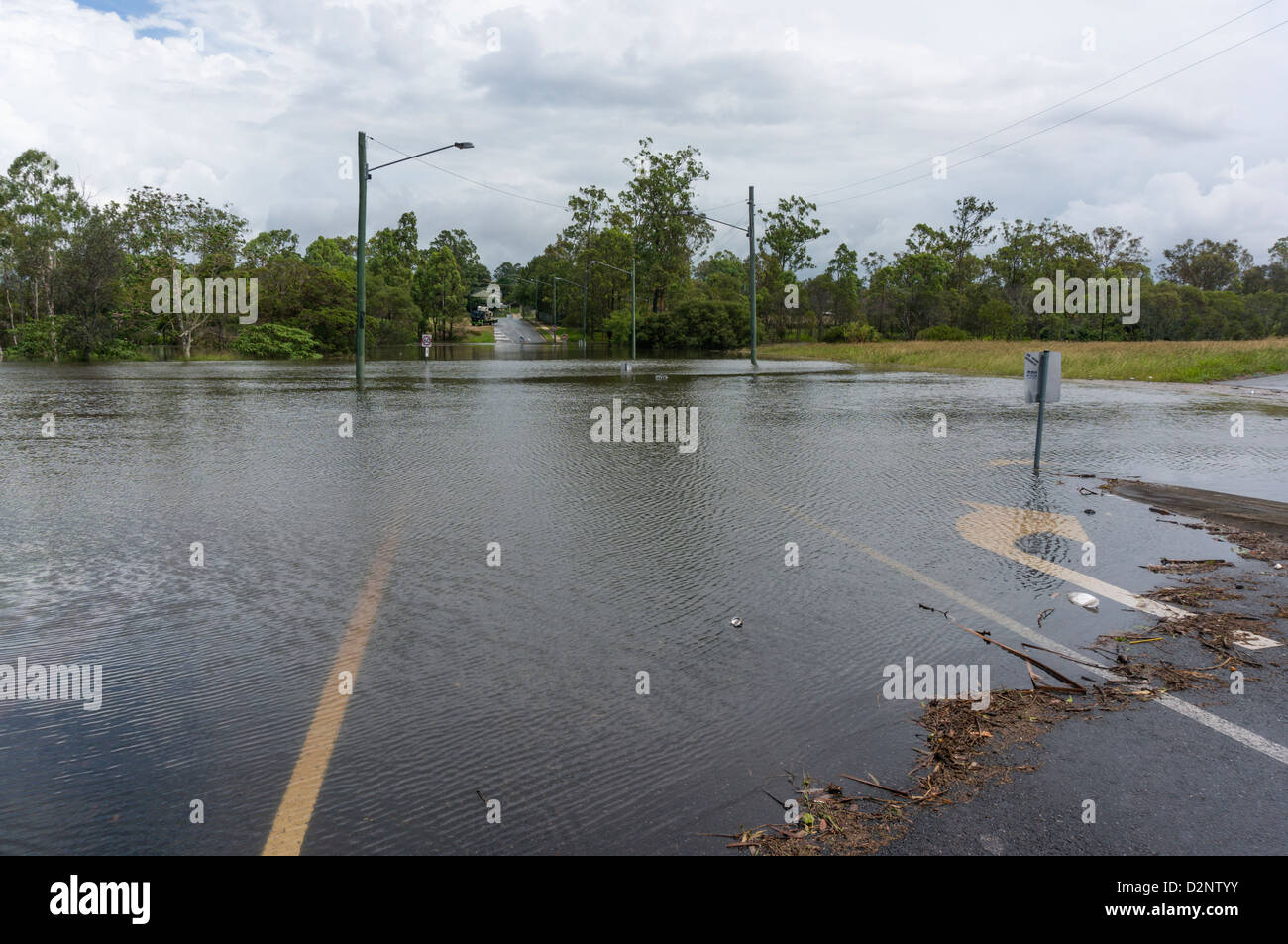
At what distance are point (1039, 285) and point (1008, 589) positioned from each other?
8661 centimetres

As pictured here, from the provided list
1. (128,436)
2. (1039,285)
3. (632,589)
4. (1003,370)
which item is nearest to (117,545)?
(632,589)

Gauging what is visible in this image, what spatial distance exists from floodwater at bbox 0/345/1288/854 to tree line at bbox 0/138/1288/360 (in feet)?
120

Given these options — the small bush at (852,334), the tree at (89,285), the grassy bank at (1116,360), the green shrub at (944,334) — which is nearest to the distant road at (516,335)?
the small bush at (852,334)

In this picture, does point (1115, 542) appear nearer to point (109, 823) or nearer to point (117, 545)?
point (109, 823)

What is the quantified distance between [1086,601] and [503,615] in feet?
12.7

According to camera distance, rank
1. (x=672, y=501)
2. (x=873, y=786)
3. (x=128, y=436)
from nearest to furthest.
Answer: (x=873, y=786) → (x=672, y=501) → (x=128, y=436)

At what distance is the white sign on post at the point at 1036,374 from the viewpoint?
1088cm

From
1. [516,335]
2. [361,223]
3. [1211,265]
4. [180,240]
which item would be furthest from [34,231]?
[1211,265]

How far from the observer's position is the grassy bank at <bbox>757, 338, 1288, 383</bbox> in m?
33.8

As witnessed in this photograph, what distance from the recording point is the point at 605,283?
107 metres

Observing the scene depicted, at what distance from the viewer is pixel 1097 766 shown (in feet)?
12.4

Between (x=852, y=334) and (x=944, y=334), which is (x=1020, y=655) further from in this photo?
(x=852, y=334)

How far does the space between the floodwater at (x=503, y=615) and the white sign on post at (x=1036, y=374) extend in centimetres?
103
